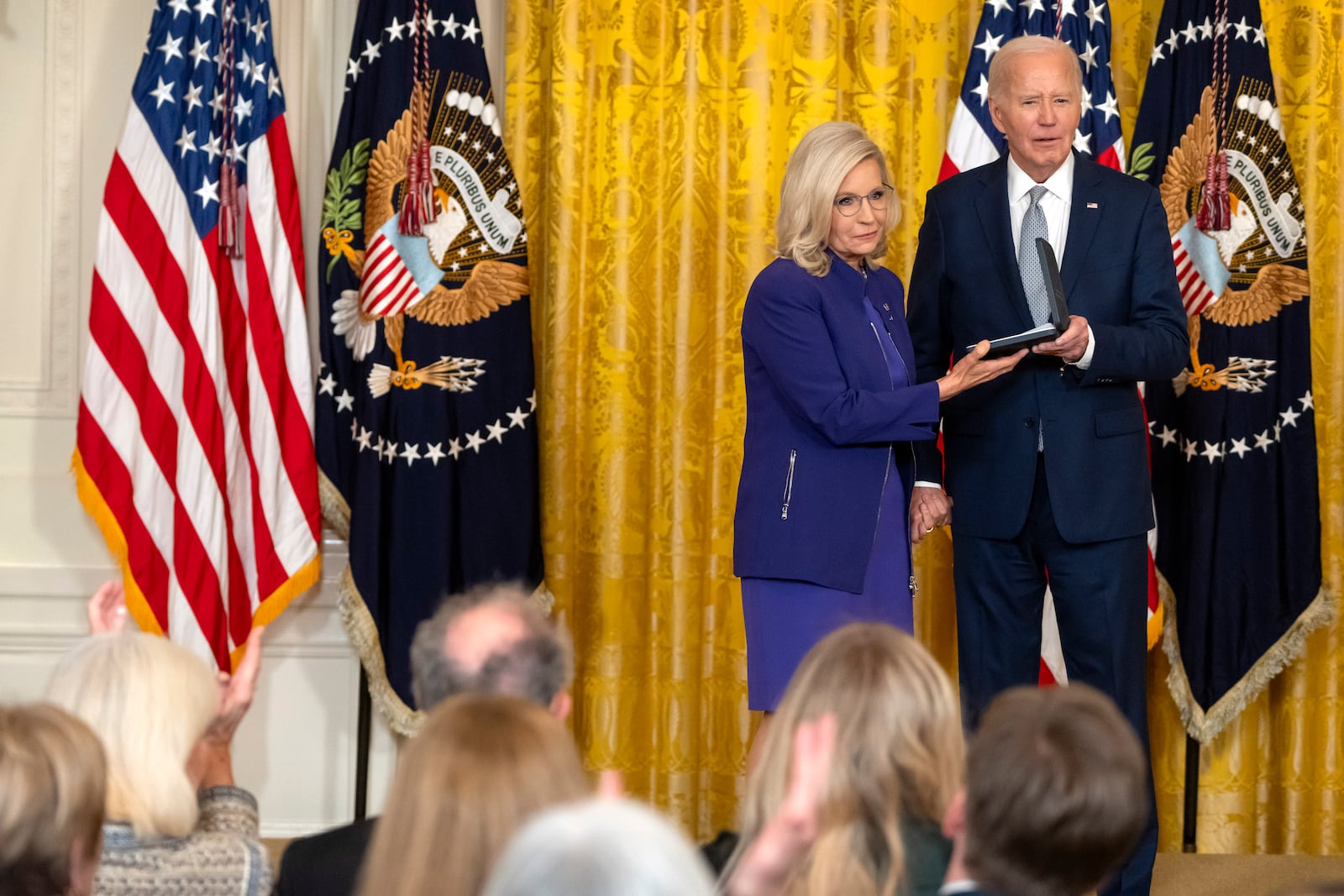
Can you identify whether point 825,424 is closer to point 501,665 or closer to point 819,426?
point 819,426

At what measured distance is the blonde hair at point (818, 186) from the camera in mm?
3268

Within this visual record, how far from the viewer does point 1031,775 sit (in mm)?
1596

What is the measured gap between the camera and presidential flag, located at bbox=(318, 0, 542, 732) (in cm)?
420

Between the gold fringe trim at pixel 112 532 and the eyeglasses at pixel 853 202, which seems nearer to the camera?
the eyeglasses at pixel 853 202

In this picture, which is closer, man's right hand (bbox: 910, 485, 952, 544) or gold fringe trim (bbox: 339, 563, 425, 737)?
man's right hand (bbox: 910, 485, 952, 544)

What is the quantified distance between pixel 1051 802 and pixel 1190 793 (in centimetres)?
302

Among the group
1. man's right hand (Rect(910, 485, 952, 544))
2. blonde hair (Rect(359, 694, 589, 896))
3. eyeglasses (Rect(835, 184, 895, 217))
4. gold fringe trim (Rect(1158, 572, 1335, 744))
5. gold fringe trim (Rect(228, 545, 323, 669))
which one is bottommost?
gold fringe trim (Rect(1158, 572, 1335, 744))

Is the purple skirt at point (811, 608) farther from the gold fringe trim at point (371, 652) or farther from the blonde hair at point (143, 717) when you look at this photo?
the blonde hair at point (143, 717)

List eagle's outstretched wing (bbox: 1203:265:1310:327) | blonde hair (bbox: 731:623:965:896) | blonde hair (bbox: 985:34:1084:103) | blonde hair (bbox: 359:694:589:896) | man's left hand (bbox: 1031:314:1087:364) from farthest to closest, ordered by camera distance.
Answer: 1. eagle's outstretched wing (bbox: 1203:265:1310:327)
2. blonde hair (bbox: 985:34:1084:103)
3. man's left hand (bbox: 1031:314:1087:364)
4. blonde hair (bbox: 731:623:965:896)
5. blonde hair (bbox: 359:694:589:896)

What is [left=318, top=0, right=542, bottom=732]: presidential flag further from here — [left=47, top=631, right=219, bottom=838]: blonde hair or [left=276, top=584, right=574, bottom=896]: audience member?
[left=47, top=631, right=219, bottom=838]: blonde hair

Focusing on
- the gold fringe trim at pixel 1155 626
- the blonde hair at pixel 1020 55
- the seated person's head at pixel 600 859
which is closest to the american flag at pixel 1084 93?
the gold fringe trim at pixel 1155 626

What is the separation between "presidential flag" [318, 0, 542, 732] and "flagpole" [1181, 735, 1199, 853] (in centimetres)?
198

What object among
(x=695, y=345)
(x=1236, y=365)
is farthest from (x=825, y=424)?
(x=1236, y=365)

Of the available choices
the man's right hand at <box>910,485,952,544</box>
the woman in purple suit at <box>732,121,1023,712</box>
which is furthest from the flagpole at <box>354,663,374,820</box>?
the man's right hand at <box>910,485,952,544</box>
